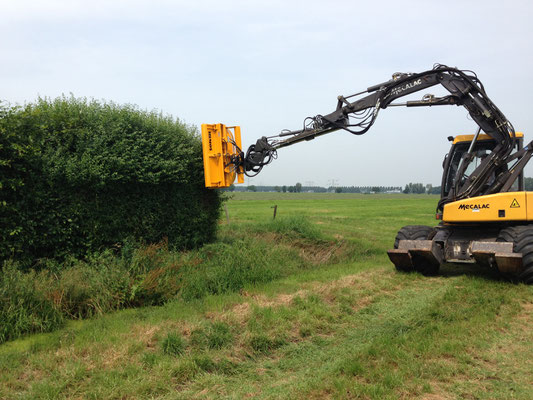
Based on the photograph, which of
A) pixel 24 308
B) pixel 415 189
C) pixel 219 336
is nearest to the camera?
pixel 219 336

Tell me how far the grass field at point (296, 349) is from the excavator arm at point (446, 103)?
2812mm

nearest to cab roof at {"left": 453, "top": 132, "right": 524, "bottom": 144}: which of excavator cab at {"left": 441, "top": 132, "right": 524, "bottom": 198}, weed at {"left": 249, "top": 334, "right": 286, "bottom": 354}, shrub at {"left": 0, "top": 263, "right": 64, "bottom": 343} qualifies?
excavator cab at {"left": 441, "top": 132, "right": 524, "bottom": 198}

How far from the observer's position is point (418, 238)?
35.0 ft

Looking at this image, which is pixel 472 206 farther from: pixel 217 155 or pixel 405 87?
pixel 217 155

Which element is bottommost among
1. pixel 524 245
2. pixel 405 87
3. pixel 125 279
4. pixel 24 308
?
pixel 24 308

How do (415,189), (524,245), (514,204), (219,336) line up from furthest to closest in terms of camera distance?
1. (415,189)
2. (514,204)
3. (524,245)
4. (219,336)

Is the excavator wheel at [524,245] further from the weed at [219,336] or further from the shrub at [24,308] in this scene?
the shrub at [24,308]

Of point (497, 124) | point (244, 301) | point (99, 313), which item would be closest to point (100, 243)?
point (99, 313)

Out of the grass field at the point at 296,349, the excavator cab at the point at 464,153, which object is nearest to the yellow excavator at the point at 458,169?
the excavator cab at the point at 464,153

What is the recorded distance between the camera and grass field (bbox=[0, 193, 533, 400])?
15.1 feet

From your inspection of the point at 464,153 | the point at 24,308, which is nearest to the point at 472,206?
the point at 464,153

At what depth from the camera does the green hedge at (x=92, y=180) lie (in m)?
7.95

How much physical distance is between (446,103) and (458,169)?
1682mm

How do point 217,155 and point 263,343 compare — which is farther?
point 217,155
